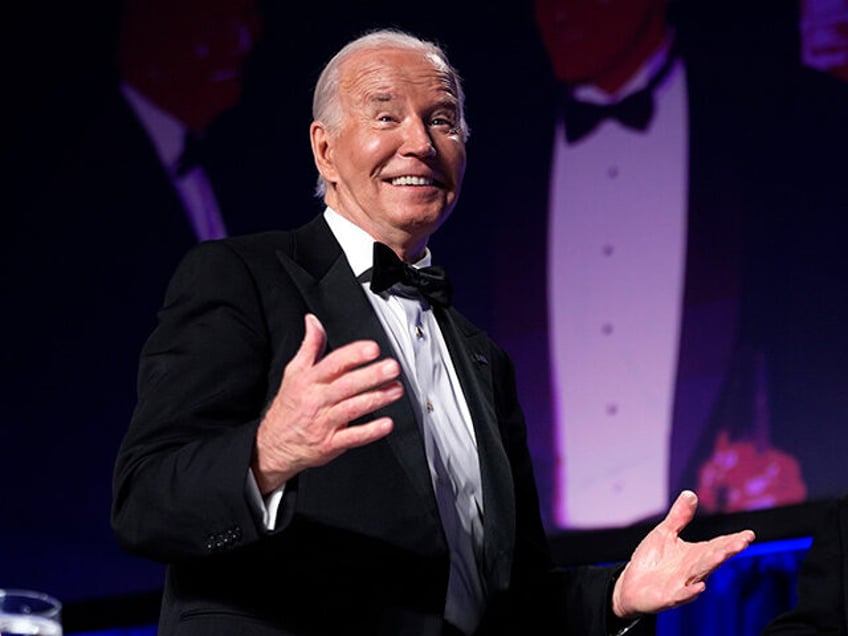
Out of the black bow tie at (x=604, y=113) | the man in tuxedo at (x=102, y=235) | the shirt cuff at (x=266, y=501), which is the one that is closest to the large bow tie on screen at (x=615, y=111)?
the black bow tie at (x=604, y=113)

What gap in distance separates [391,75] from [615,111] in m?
1.59

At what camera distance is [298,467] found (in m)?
1.50

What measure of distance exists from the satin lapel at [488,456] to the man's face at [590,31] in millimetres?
1693

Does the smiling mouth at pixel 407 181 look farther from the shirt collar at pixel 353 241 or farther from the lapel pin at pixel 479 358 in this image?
the lapel pin at pixel 479 358

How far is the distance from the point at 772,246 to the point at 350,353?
6.90 feet

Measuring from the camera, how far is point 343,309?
6.18 feet

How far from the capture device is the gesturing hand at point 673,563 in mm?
1845

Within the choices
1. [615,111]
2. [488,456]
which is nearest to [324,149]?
[488,456]

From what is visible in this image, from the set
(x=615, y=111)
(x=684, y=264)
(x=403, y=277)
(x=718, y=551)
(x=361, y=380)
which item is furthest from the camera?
(x=615, y=111)

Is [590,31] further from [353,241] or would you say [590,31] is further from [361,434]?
[361,434]

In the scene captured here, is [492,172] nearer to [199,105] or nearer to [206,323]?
[199,105]

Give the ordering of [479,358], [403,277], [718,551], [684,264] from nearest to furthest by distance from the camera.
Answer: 1. [718,551]
2. [403,277]
3. [479,358]
4. [684,264]

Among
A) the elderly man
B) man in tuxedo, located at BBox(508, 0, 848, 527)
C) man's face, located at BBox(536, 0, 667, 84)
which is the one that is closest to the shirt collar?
the elderly man

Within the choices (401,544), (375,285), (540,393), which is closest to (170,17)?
(540,393)
